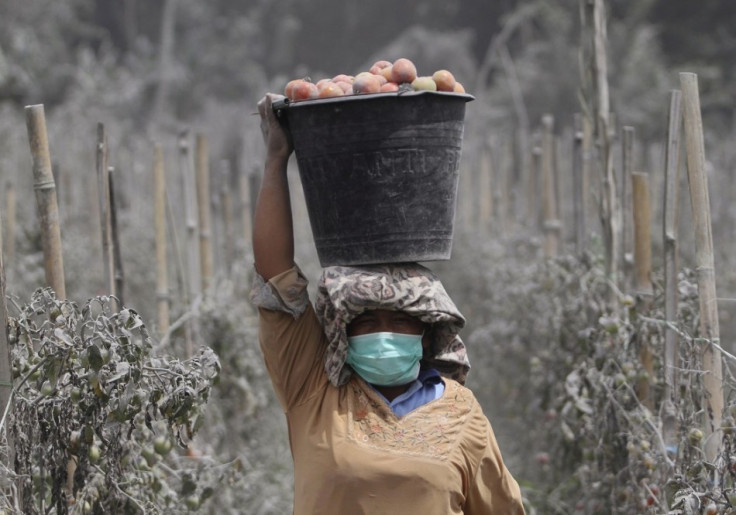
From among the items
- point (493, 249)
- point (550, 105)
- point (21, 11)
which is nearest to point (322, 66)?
point (21, 11)

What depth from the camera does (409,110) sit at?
208 cm

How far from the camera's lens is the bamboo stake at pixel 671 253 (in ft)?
8.11

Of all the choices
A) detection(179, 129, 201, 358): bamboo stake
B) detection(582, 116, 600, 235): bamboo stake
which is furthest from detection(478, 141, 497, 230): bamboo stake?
detection(179, 129, 201, 358): bamboo stake

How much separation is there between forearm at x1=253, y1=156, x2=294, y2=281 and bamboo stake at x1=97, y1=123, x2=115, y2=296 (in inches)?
21.1

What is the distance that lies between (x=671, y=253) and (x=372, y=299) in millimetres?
872

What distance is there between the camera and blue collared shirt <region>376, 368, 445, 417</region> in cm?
213

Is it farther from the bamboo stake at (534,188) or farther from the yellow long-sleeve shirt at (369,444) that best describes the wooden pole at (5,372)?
the bamboo stake at (534,188)

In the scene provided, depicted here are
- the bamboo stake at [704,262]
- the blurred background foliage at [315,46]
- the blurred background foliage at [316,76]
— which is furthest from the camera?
the blurred background foliage at [315,46]

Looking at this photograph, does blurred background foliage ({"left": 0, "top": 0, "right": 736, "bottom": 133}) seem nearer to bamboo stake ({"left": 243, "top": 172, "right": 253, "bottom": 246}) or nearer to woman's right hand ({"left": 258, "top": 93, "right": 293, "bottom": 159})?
bamboo stake ({"left": 243, "top": 172, "right": 253, "bottom": 246})

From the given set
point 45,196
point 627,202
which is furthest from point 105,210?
point 627,202

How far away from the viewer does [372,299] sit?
2055 mm

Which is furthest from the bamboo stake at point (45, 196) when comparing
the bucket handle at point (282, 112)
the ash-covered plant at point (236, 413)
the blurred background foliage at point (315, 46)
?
the blurred background foliage at point (315, 46)

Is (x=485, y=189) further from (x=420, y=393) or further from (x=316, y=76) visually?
(x=316, y=76)

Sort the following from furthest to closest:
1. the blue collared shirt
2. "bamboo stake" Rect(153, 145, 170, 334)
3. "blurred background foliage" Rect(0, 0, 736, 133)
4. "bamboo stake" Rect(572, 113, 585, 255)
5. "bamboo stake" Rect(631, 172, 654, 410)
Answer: "blurred background foliage" Rect(0, 0, 736, 133)
"bamboo stake" Rect(572, 113, 585, 255)
"bamboo stake" Rect(153, 145, 170, 334)
"bamboo stake" Rect(631, 172, 654, 410)
the blue collared shirt
